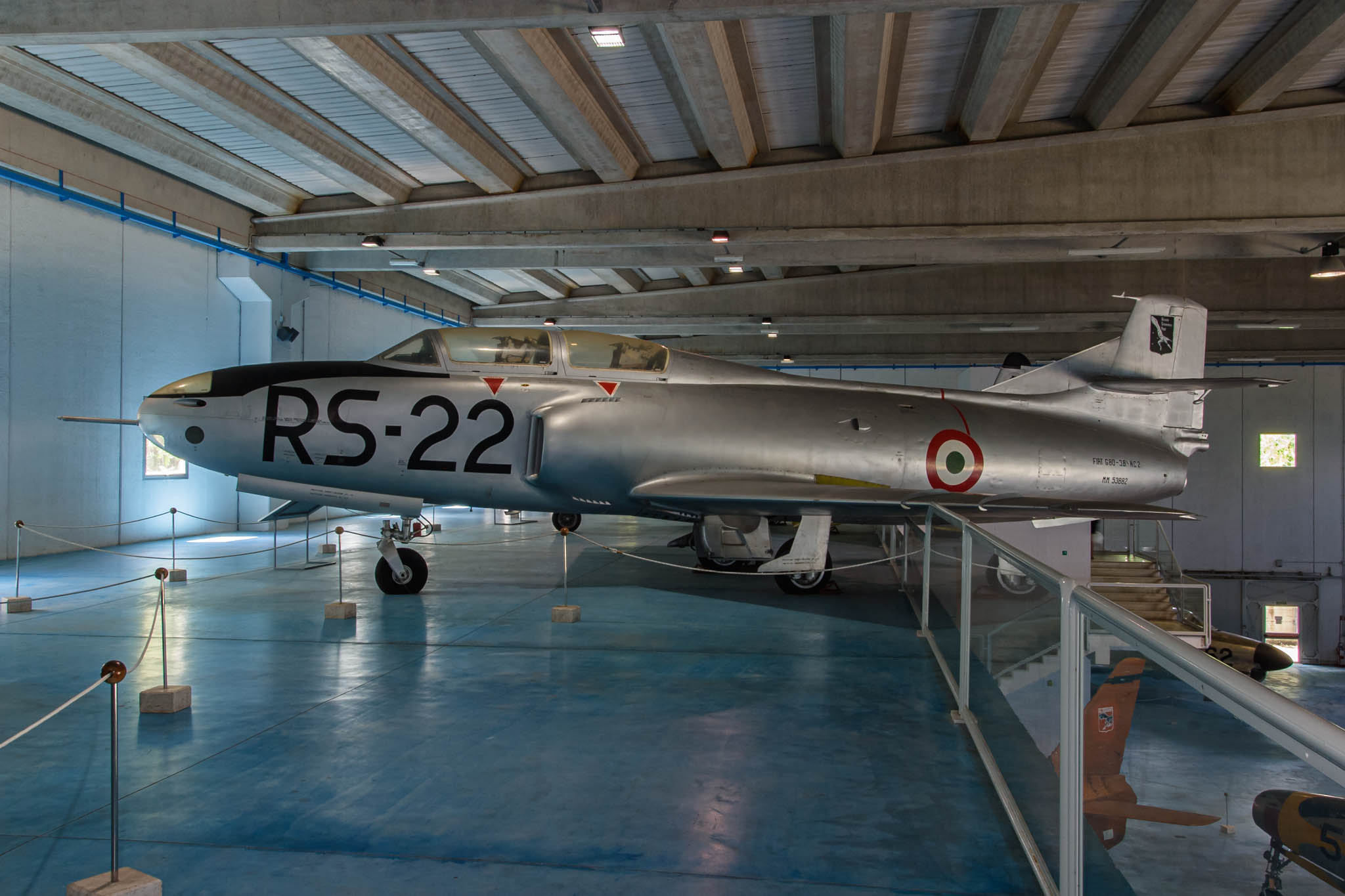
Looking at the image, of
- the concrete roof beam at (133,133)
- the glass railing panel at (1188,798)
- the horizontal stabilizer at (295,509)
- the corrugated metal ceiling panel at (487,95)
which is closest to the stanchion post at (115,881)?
the glass railing panel at (1188,798)

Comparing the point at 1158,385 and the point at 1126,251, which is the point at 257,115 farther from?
the point at 1126,251

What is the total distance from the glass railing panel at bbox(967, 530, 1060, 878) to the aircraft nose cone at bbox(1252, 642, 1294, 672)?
15352 millimetres

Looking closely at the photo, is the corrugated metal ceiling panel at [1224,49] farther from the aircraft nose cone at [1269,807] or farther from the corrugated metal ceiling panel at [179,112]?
the corrugated metal ceiling panel at [179,112]

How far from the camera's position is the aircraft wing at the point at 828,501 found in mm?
7293

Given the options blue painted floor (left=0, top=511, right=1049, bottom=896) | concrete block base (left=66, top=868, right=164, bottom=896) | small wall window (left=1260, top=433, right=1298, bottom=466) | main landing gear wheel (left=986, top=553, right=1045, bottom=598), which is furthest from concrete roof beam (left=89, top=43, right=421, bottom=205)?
small wall window (left=1260, top=433, right=1298, bottom=466)

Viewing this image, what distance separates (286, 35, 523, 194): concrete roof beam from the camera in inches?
362

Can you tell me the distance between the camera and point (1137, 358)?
1058 centimetres

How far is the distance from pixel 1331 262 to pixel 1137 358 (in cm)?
678

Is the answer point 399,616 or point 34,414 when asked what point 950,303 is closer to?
point 399,616

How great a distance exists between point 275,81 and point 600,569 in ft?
25.1

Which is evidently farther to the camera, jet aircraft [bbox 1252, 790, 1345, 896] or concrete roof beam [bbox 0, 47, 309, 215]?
concrete roof beam [bbox 0, 47, 309, 215]

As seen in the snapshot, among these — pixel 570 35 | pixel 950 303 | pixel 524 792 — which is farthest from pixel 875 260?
pixel 524 792

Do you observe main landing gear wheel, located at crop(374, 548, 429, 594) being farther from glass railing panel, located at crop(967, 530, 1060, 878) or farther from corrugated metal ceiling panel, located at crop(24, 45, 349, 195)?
corrugated metal ceiling panel, located at crop(24, 45, 349, 195)

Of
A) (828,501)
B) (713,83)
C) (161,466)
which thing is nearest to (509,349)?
(828,501)
